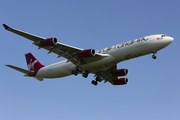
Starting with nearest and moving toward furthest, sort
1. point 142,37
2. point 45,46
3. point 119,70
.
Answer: point 45,46 → point 142,37 → point 119,70

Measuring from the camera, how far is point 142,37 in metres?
36.8

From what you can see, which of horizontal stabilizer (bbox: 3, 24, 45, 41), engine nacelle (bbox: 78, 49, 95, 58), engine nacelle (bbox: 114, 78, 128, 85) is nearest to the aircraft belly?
engine nacelle (bbox: 78, 49, 95, 58)

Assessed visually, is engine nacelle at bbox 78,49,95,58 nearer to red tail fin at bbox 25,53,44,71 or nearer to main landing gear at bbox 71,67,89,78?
main landing gear at bbox 71,67,89,78

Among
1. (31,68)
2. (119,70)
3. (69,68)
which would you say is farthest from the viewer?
(31,68)

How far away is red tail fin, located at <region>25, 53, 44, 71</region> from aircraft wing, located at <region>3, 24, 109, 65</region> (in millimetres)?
9713

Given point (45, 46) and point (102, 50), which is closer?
point (45, 46)

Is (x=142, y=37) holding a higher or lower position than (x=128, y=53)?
higher

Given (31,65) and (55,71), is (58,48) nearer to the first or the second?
(55,71)

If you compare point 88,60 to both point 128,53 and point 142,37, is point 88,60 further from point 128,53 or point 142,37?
point 142,37

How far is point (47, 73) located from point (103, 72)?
9.79 meters

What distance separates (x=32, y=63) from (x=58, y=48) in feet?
42.9

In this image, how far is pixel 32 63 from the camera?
158ft

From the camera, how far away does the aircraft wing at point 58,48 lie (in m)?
34.1

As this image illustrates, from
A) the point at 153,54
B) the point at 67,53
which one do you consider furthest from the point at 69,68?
the point at 153,54
